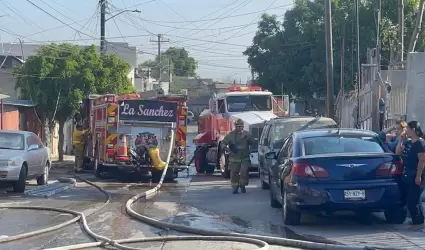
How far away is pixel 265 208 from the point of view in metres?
15.8

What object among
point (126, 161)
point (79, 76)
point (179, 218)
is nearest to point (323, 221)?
point (179, 218)

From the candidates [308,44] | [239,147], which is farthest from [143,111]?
[308,44]

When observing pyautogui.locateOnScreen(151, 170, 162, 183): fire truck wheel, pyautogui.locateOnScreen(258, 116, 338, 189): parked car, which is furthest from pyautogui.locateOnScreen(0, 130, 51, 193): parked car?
pyautogui.locateOnScreen(258, 116, 338, 189): parked car

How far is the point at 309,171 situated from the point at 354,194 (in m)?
0.76

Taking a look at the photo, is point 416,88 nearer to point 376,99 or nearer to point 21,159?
point 376,99

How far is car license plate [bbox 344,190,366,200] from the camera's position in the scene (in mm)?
11977

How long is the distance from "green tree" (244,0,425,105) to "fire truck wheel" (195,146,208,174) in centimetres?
1714

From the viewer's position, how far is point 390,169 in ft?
40.1

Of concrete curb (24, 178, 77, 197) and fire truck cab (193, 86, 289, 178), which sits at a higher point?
fire truck cab (193, 86, 289, 178)

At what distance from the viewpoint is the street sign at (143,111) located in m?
24.4

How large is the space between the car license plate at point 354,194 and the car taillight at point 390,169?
1.36ft

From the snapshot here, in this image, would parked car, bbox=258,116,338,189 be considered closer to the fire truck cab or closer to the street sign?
the street sign

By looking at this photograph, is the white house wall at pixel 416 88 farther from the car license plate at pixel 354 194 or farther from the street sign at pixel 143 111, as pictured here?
the street sign at pixel 143 111

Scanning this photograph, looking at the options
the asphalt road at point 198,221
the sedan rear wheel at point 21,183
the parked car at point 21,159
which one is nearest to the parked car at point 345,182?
the asphalt road at point 198,221
